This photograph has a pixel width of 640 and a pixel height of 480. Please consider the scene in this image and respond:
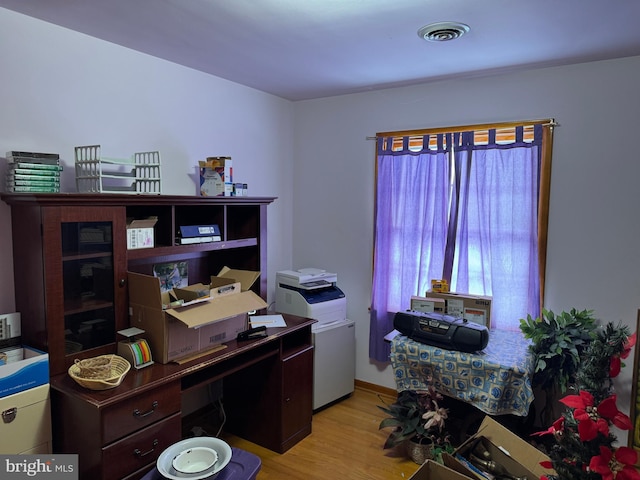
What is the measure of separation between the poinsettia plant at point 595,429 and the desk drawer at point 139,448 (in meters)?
1.59

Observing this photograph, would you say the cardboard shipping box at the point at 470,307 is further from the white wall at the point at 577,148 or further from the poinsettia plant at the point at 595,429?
the poinsettia plant at the point at 595,429

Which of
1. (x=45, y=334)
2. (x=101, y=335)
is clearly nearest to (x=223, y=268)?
(x=101, y=335)

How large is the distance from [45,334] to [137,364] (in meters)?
0.42

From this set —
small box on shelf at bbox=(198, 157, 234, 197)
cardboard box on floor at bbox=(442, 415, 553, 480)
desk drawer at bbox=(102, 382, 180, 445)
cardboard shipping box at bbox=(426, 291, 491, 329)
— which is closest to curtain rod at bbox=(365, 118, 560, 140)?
cardboard shipping box at bbox=(426, 291, 491, 329)

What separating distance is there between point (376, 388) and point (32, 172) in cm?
287

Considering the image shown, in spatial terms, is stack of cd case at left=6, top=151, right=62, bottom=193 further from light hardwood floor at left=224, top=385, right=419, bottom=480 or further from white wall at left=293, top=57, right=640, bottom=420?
white wall at left=293, top=57, right=640, bottom=420

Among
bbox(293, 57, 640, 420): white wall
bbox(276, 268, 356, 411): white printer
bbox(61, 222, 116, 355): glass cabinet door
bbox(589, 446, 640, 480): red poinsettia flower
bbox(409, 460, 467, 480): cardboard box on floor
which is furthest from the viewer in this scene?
bbox(276, 268, 356, 411): white printer

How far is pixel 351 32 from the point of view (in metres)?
2.22

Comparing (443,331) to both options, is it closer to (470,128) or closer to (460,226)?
(460,226)

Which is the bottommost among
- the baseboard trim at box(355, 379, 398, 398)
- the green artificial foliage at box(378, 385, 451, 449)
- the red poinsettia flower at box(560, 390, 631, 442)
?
the baseboard trim at box(355, 379, 398, 398)

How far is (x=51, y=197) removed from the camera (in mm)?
1852

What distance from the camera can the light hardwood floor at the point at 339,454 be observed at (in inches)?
99.4

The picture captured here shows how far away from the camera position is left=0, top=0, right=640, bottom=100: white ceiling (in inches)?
76.2

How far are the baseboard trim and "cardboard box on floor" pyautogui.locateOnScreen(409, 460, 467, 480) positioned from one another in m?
1.52
